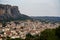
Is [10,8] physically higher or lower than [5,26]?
higher

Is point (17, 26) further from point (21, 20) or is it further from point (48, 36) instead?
point (48, 36)

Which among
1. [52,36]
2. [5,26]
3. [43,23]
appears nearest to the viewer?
[52,36]

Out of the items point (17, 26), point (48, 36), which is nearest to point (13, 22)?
point (17, 26)

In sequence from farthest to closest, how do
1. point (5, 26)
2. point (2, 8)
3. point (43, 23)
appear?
1. point (2, 8)
2. point (5, 26)
3. point (43, 23)

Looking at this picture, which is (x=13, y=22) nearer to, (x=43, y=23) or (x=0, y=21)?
(x=0, y=21)

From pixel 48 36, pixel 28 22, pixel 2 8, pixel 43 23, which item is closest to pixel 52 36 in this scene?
pixel 48 36

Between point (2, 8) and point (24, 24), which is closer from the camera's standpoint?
point (24, 24)
